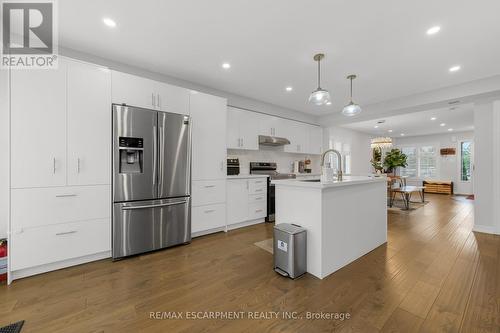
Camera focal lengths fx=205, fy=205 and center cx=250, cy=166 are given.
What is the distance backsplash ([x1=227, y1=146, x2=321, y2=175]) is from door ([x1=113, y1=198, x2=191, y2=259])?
1.82 m

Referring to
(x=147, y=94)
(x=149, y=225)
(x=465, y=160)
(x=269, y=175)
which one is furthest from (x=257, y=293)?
(x=465, y=160)

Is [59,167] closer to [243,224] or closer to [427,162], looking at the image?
[243,224]

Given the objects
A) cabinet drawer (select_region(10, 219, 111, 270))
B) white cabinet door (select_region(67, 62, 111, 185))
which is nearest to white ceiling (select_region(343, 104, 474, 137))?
white cabinet door (select_region(67, 62, 111, 185))

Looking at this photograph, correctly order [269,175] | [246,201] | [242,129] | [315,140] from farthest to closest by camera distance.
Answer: [315,140], [269,175], [242,129], [246,201]

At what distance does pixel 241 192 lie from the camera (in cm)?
395

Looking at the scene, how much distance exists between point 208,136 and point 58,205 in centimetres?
204

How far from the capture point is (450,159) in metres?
8.70

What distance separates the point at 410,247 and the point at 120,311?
3559 millimetres

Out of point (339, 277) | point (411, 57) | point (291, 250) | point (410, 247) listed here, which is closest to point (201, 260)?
point (291, 250)

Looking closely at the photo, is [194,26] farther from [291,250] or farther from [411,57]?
[411,57]

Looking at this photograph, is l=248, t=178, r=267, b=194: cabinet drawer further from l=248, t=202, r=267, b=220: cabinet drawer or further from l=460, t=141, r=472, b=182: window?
l=460, t=141, r=472, b=182: window

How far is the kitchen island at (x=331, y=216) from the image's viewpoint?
2.12m

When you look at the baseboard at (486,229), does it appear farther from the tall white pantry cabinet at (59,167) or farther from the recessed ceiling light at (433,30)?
the tall white pantry cabinet at (59,167)

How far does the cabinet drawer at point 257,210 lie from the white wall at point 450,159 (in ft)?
30.1
